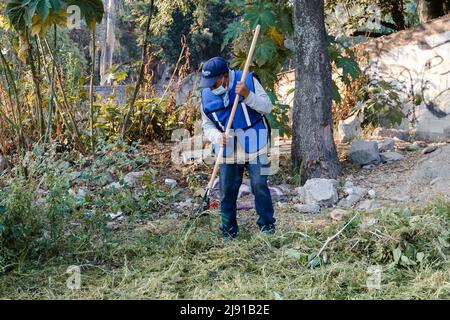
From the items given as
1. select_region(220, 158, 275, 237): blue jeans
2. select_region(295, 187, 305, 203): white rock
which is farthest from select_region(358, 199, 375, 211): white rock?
select_region(220, 158, 275, 237): blue jeans

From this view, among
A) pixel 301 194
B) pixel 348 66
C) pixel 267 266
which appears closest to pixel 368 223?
pixel 267 266

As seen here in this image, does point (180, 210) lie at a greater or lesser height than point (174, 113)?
lesser

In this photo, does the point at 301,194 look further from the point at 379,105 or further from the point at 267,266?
the point at 379,105

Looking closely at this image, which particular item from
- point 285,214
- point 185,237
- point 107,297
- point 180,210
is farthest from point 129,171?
point 107,297

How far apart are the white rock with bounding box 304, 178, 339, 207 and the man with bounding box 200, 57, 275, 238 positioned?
1.30m

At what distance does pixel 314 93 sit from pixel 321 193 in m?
1.20

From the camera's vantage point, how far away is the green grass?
3.59 meters

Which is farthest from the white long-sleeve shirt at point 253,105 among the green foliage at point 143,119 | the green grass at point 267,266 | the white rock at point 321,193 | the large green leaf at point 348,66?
the green foliage at point 143,119

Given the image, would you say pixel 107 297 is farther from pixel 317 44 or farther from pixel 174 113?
pixel 174 113

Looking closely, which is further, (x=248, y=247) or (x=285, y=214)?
(x=285, y=214)

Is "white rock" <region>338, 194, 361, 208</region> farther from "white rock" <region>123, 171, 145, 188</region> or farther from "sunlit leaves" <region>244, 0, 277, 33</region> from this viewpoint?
"white rock" <region>123, 171, 145, 188</region>

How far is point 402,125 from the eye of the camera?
9.10 m
